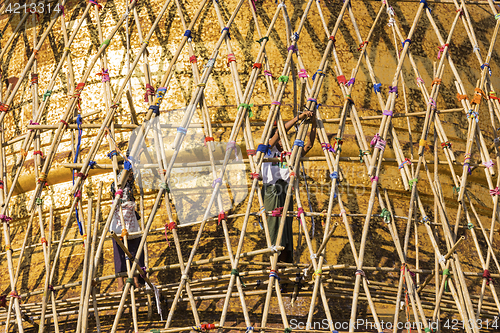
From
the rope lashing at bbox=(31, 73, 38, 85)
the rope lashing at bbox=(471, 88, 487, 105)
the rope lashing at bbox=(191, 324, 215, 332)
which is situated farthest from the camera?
the rope lashing at bbox=(31, 73, 38, 85)

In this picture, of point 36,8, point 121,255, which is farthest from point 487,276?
point 36,8

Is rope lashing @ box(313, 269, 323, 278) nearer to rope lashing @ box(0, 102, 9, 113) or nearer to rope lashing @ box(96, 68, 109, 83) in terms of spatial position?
rope lashing @ box(96, 68, 109, 83)

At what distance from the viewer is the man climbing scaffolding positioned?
6.70 meters

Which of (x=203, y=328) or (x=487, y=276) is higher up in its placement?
Result: (x=487, y=276)

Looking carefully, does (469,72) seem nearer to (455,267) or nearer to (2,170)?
(455,267)

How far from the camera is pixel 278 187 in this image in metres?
6.93

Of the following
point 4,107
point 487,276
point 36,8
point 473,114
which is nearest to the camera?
point 487,276

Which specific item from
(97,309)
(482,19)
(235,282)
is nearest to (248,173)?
(235,282)

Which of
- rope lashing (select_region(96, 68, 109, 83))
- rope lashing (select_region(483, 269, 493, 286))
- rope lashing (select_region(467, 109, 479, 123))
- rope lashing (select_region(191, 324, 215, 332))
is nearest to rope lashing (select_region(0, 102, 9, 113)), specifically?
rope lashing (select_region(96, 68, 109, 83))

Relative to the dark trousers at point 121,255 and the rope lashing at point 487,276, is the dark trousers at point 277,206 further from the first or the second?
A: the rope lashing at point 487,276

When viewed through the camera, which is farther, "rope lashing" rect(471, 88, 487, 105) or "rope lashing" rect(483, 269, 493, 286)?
"rope lashing" rect(471, 88, 487, 105)

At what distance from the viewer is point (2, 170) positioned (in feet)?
26.3

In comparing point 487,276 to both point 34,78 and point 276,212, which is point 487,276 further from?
point 34,78

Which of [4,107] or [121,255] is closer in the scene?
[121,255]
